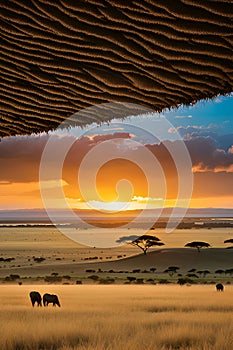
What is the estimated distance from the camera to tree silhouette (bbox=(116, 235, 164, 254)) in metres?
32.7

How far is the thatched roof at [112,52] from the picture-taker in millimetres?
1272

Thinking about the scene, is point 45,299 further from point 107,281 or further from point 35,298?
point 107,281

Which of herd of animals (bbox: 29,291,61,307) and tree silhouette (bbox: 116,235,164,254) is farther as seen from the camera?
tree silhouette (bbox: 116,235,164,254)

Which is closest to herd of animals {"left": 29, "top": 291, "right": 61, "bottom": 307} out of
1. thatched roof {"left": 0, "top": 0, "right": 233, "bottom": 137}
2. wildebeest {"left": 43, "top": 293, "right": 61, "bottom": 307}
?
wildebeest {"left": 43, "top": 293, "right": 61, "bottom": 307}

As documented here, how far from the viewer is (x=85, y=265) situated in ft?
149

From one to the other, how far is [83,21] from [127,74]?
0.90 feet

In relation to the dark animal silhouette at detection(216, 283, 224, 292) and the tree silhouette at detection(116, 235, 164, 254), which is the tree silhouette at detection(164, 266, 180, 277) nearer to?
the tree silhouette at detection(116, 235, 164, 254)

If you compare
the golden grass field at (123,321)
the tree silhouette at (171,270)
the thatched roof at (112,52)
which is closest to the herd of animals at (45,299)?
the golden grass field at (123,321)

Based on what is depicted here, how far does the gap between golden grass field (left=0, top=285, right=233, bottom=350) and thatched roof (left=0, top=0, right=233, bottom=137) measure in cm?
1194

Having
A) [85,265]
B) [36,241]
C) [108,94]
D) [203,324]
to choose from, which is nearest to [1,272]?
[85,265]

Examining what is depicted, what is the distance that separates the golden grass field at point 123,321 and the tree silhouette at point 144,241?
2938 millimetres

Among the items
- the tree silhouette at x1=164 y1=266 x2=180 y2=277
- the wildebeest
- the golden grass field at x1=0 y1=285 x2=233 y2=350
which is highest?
the tree silhouette at x1=164 y1=266 x2=180 y2=277

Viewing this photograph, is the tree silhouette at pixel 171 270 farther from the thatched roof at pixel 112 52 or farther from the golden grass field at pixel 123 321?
the thatched roof at pixel 112 52

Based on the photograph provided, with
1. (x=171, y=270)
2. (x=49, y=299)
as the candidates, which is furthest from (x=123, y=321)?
(x=171, y=270)
